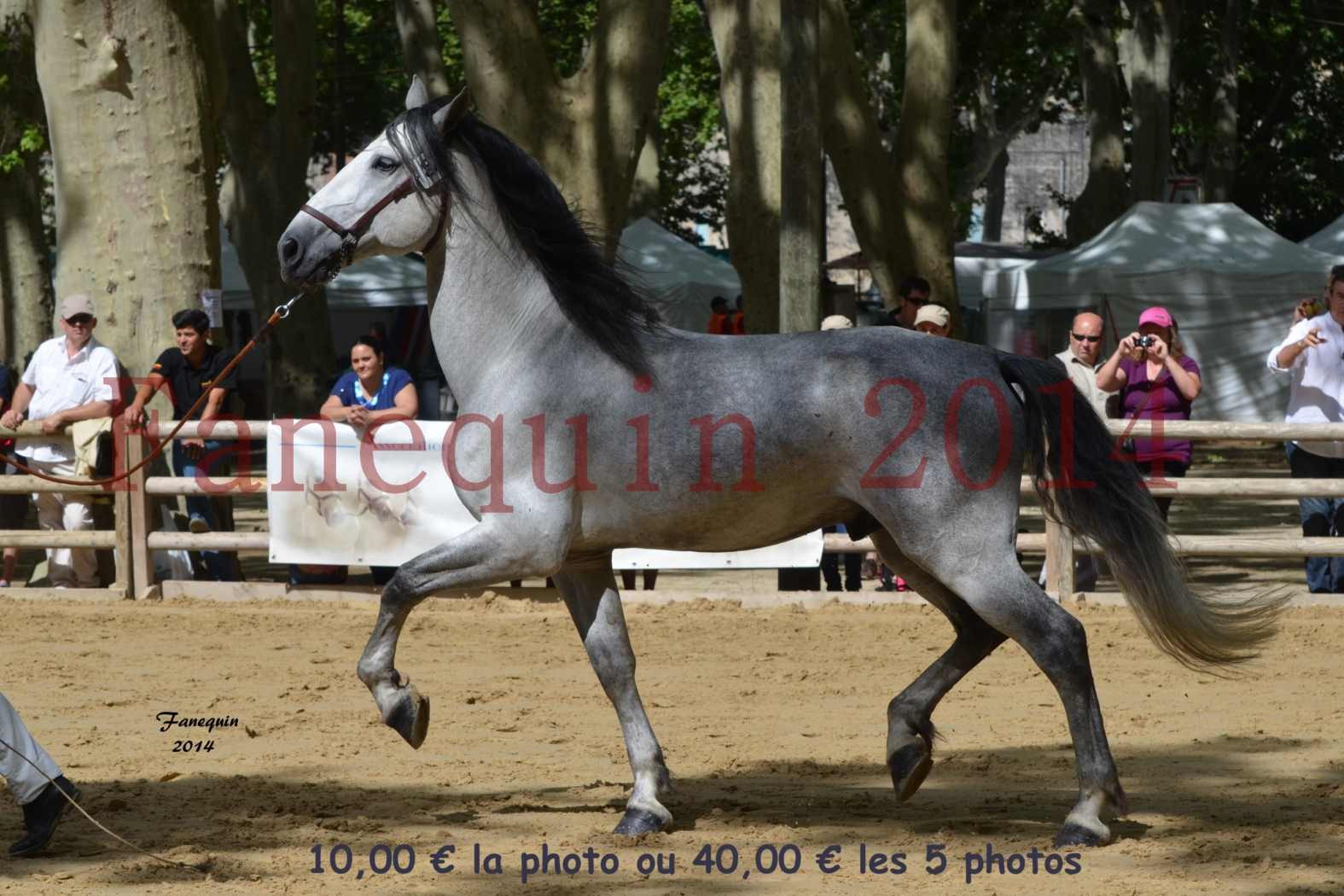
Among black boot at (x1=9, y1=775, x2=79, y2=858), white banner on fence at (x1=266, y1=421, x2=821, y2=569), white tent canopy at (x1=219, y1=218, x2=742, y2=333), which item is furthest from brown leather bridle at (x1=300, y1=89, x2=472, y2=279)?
white tent canopy at (x1=219, y1=218, x2=742, y2=333)

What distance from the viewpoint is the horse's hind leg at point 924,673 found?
6012mm

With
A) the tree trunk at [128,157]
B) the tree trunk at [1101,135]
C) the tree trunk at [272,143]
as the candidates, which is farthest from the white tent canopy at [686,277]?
the tree trunk at [128,157]

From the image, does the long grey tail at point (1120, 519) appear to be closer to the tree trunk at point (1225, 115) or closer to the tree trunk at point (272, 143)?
the tree trunk at point (272, 143)

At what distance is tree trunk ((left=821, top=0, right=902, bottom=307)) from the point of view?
16.5m

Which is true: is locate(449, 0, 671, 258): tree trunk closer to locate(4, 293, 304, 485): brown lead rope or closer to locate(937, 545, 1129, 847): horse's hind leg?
locate(4, 293, 304, 485): brown lead rope

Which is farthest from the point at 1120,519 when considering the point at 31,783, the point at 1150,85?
the point at 1150,85

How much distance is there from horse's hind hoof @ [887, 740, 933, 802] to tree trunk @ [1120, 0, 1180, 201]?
23.5 metres

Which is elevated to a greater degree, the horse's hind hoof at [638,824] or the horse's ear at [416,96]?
the horse's ear at [416,96]

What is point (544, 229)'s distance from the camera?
6.11 metres

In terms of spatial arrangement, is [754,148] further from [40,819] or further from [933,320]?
[40,819]

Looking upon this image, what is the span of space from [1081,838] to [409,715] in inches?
84.4

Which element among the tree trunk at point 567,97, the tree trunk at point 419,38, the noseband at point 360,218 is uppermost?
the tree trunk at point 419,38

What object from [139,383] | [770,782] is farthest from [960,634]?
[139,383]

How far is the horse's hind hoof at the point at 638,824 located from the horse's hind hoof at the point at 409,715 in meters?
0.72
